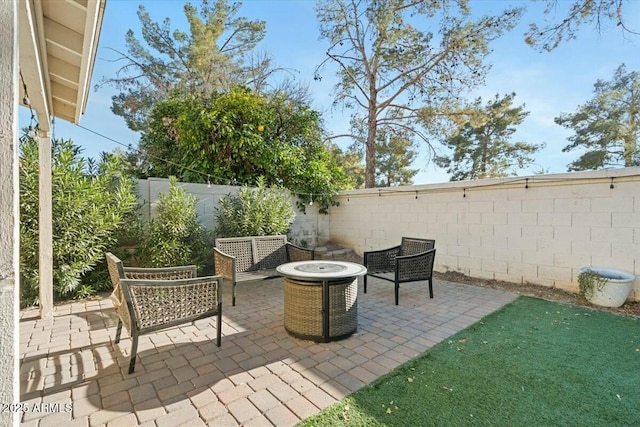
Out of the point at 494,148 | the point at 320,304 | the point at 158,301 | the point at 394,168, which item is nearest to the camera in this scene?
the point at 158,301

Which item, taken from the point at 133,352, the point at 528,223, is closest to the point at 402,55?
the point at 528,223

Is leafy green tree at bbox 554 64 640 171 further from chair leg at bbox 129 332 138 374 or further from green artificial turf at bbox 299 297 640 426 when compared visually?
chair leg at bbox 129 332 138 374

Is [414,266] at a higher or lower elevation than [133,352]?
higher

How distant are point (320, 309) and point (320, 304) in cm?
5

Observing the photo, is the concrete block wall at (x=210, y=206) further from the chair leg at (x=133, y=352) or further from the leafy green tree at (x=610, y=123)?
the leafy green tree at (x=610, y=123)

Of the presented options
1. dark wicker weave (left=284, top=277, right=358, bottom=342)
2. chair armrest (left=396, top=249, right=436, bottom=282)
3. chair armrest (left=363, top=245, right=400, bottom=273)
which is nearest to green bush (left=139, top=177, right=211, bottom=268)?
dark wicker weave (left=284, top=277, right=358, bottom=342)

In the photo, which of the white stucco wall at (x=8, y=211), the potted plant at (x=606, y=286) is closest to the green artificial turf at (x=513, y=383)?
the potted plant at (x=606, y=286)

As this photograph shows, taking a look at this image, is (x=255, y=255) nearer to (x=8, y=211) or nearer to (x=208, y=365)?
(x=208, y=365)

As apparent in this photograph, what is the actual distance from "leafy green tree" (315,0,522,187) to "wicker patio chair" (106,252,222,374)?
8337mm

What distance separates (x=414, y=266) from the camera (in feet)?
14.0

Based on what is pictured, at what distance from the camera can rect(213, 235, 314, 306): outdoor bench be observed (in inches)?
170

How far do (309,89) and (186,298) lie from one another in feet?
31.1

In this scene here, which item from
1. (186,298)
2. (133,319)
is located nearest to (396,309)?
(186,298)

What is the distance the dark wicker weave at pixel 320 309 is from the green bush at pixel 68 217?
2.98m
